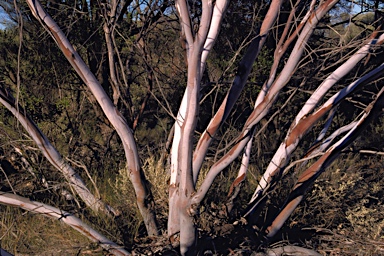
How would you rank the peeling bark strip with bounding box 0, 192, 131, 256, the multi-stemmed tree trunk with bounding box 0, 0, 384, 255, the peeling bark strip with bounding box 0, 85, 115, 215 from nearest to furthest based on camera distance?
the multi-stemmed tree trunk with bounding box 0, 0, 384, 255 < the peeling bark strip with bounding box 0, 192, 131, 256 < the peeling bark strip with bounding box 0, 85, 115, 215

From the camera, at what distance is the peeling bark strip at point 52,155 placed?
3.91 m

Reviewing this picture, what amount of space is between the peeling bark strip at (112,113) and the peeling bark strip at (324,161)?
1.11 meters

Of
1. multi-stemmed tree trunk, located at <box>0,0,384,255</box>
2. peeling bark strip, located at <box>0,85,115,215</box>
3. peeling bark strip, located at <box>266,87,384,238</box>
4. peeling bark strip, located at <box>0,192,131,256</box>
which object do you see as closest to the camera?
multi-stemmed tree trunk, located at <box>0,0,384,255</box>

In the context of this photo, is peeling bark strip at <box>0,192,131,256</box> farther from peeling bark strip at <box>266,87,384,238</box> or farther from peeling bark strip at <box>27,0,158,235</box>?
peeling bark strip at <box>266,87,384,238</box>

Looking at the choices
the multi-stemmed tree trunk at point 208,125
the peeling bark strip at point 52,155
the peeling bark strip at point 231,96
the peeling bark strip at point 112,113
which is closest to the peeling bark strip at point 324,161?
the multi-stemmed tree trunk at point 208,125

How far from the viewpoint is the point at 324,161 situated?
13.2ft

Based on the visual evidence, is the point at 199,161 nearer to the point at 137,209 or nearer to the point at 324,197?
the point at 137,209

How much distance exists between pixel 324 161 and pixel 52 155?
235 centimetres

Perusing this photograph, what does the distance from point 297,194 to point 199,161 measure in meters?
1.04

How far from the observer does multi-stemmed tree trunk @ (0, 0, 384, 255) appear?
3443mm

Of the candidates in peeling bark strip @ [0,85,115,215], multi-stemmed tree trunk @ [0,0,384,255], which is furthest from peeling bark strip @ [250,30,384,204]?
peeling bark strip @ [0,85,115,215]

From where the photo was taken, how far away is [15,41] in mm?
6840

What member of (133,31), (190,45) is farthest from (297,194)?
(133,31)

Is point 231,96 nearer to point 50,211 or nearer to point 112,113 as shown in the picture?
point 112,113
